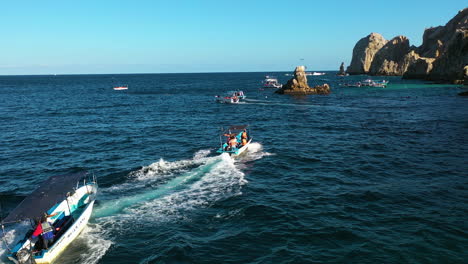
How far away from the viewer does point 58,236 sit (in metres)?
18.7

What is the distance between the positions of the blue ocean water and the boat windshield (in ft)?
9.48

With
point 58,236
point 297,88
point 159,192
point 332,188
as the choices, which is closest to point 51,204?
point 58,236

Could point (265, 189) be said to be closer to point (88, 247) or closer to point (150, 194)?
point (150, 194)

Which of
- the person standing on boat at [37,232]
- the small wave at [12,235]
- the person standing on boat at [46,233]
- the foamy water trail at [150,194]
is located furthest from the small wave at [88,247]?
the small wave at [12,235]

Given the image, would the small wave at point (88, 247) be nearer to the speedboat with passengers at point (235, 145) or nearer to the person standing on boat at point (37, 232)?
the person standing on boat at point (37, 232)

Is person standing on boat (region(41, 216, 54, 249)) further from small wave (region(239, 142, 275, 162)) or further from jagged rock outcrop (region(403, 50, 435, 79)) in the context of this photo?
jagged rock outcrop (region(403, 50, 435, 79))

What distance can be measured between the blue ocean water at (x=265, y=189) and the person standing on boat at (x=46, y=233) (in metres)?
1.40

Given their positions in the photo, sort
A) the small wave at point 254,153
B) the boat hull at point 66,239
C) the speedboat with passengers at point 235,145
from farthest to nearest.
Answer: the speedboat with passengers at point 235,145
the small wave at point 254,153
the boat hull at point 66,239

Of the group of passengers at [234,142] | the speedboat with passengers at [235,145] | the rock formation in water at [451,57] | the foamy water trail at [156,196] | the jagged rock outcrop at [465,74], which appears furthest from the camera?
the rock formation in water at [451,57]

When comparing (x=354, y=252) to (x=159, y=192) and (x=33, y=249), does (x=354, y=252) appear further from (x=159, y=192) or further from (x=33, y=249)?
(x=33, y=249)

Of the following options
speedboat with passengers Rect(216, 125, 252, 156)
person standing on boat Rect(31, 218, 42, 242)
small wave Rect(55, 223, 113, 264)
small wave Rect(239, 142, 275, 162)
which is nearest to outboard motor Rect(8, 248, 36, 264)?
person standing on boat Rect(31, 218, 42, 242)

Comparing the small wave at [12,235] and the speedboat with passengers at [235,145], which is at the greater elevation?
the speedboat with passengers at [235,145]

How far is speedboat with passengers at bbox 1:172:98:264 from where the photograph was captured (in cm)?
1692

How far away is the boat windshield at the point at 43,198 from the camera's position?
17594 mm
